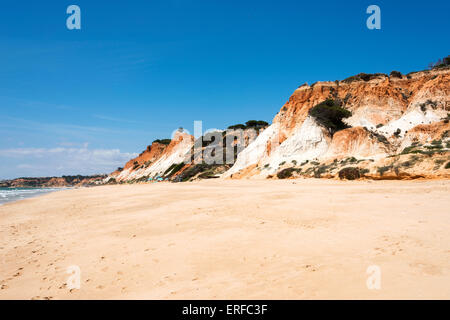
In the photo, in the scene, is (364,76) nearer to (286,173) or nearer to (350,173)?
(286,173)

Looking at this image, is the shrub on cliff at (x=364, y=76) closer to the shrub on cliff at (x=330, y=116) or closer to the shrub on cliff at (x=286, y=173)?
the shrub on cliff at (x=330, y=116)

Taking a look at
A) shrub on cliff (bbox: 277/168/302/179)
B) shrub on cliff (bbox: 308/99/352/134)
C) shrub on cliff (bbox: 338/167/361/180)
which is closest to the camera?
shrub on cliff (bbox: 338/167/361/180)

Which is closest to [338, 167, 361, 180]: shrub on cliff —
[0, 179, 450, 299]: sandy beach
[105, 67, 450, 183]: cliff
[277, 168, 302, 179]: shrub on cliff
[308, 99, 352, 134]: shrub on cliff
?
[105, 67, 450, 183]: cliff

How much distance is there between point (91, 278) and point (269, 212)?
5248mm

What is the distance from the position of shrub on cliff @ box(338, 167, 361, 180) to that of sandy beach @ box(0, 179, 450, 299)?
388 inches

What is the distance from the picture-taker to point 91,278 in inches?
164

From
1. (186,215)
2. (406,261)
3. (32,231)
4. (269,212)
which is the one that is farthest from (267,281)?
(32,231)

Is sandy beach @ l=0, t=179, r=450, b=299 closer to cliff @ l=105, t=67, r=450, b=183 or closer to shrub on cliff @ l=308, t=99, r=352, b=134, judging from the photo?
cliff @ l=105, t=67, r=450, b=183

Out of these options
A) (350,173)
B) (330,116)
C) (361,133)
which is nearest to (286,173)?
(350,173)

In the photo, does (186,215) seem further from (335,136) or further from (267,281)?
(335,136)

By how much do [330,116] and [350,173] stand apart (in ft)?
46.7

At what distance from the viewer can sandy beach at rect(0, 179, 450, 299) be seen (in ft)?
10.6

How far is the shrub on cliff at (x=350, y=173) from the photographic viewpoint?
17612 millimetres

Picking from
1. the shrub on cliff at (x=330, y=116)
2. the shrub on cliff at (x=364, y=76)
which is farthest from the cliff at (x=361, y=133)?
the shrub on cliff at (x=364, y=76)
